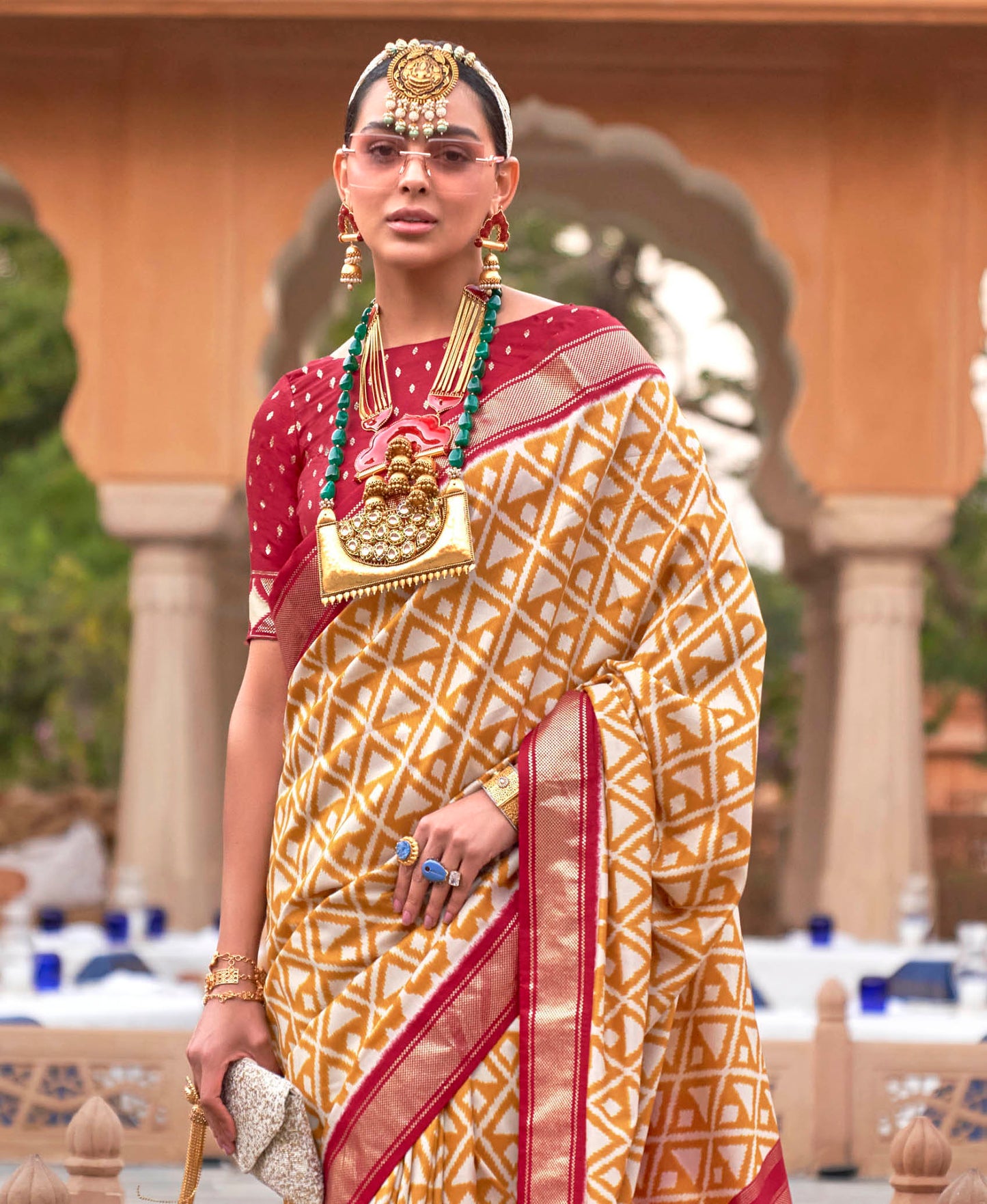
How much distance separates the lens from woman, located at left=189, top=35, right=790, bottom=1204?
64.2 inches

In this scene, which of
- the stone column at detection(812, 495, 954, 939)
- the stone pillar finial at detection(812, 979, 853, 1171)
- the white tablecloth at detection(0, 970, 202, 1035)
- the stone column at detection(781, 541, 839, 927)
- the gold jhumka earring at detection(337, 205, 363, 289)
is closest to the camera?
the gold jhumka earring at detection(337, 205, 363, 289)

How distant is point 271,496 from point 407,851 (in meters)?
0.42

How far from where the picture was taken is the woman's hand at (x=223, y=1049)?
1691 millimetres

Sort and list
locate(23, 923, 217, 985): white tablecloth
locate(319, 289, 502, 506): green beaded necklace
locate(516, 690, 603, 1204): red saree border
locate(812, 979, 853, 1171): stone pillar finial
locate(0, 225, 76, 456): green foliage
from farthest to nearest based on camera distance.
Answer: locate(0, 225, 76, 456): green foliage < locate(23, 923, 217, 985): white tablecloth < locate(812, 979, 853, 1171): stone pillar finial < locate(319, 289, 502, 506): green beaded necklace < locate(516, 690, 603, 1204): red saree border

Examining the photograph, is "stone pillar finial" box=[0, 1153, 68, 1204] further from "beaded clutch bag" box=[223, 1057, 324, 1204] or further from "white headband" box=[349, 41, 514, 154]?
"white headband" box=[349, 41, 514, 154]

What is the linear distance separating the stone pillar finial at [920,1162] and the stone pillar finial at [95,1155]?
3.30 feet

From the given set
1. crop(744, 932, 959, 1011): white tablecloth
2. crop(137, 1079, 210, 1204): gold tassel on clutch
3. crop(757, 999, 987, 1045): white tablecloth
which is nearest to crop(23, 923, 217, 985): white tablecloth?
crop(744, 932, 959, 1011): white tablecloth

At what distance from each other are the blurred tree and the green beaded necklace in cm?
1054

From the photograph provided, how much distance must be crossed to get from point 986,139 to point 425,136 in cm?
532

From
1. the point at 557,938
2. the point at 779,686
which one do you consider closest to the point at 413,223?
the point at 557,938

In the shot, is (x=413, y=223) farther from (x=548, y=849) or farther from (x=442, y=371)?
(x=548, y=849)

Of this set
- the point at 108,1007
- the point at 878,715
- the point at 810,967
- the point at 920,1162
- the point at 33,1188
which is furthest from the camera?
the point at 878,715

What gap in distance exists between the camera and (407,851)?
163 centimetres

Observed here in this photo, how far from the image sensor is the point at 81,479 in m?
12.5
